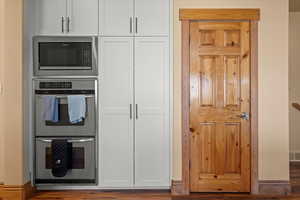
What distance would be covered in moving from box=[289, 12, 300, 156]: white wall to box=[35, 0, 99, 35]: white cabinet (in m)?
3.62

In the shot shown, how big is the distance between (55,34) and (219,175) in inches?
101

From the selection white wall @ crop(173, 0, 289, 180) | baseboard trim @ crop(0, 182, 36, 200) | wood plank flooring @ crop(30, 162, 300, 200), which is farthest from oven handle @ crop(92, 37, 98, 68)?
baseboard trim @ crop(0, 182, 36, 200)

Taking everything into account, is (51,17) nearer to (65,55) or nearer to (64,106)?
(65,55)

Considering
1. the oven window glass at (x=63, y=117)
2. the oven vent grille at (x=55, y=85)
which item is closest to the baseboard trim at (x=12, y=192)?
the oven window glass at (x=63, y=117)

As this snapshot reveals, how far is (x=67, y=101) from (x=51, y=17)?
3.36 feet

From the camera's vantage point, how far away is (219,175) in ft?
14.2

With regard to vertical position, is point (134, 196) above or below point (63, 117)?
below

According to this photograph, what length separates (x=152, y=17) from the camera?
4.40 meters

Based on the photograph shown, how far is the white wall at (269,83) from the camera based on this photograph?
4.28m

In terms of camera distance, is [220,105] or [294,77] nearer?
[220,105]

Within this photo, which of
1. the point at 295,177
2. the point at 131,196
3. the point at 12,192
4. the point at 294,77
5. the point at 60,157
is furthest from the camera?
the point at 294,77

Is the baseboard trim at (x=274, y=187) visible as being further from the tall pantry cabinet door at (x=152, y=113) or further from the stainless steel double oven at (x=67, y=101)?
the stainless steel double oven at (x=67, y=101)

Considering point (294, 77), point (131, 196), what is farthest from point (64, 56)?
point (294, 77)

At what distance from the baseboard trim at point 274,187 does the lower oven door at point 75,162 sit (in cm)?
199
